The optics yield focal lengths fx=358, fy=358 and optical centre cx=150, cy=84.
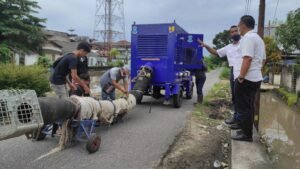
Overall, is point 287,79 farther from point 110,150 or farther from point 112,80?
point 110,150

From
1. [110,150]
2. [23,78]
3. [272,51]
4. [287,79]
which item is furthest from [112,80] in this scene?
[272,51]

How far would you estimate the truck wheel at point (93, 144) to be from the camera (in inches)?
236

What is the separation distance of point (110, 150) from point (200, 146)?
1.78 metres

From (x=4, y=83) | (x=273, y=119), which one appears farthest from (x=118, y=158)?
(x=273, y=119)

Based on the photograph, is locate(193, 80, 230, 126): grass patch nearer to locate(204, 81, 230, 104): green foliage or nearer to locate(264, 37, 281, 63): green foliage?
locate(204, 81, 230, 104): green foliage

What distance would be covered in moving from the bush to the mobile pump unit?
3.28 metres

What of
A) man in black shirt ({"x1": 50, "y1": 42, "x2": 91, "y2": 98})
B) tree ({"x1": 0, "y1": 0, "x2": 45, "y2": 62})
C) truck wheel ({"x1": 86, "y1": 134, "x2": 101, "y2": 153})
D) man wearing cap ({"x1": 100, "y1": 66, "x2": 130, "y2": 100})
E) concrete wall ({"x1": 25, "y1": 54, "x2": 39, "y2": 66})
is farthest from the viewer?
concrete wall ({"x1": 25, "y1": 54, "x2": 39, "y2": 66})

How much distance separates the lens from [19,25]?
30.4 m

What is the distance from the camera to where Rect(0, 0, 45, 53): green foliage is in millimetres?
29594

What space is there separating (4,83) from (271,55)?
2120cm

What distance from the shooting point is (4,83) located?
38.1 feet

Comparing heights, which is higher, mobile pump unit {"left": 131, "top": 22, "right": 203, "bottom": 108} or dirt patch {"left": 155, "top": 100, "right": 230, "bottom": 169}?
mobile pump unit {"left": 131, "top": 22, "right": 203, "bottom": 108}

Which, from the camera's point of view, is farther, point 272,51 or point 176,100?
point 272,51

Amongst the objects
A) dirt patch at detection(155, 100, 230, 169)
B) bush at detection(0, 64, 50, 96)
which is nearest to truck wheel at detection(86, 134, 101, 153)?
dirt patch at detection(155, 100, 230, 169)
